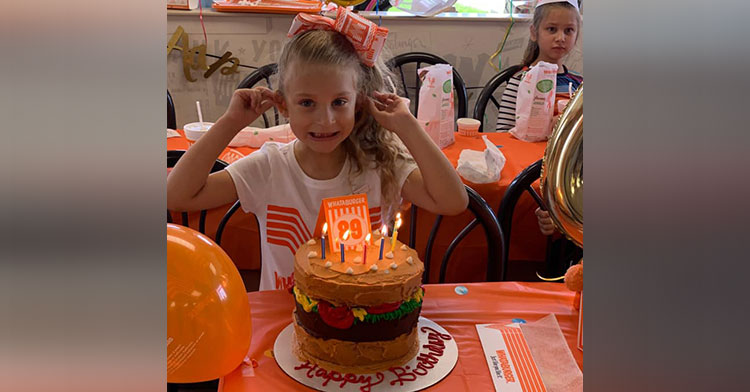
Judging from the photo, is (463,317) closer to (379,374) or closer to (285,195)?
(379,374)

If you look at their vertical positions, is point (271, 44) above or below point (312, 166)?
above

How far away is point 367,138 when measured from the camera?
5.15 ft

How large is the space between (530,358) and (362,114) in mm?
760

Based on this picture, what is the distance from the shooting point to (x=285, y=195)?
1.54 meters

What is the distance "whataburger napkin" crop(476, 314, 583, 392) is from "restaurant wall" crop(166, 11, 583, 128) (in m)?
2.71

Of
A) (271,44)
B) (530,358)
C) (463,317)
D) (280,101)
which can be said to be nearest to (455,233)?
(280,101)

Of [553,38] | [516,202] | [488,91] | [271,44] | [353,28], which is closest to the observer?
[353,28]

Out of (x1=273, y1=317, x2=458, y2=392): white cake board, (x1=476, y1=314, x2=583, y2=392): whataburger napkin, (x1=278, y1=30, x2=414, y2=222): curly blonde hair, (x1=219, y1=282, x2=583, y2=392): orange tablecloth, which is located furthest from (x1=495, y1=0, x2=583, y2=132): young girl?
(x1=273, y1=317, x2=458, y2=392): white cake board

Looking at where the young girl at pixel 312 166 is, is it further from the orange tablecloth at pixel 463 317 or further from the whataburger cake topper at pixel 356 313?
the whataburger cake topper at pixel 356 313

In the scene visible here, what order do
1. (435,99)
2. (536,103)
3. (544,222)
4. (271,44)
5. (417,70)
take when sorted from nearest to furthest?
1. (544,222)
2. (435,99)
3. (536,103)
4. (417,70)
5. (271,44)

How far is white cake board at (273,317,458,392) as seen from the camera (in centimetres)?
92

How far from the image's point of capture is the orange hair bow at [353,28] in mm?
1421
